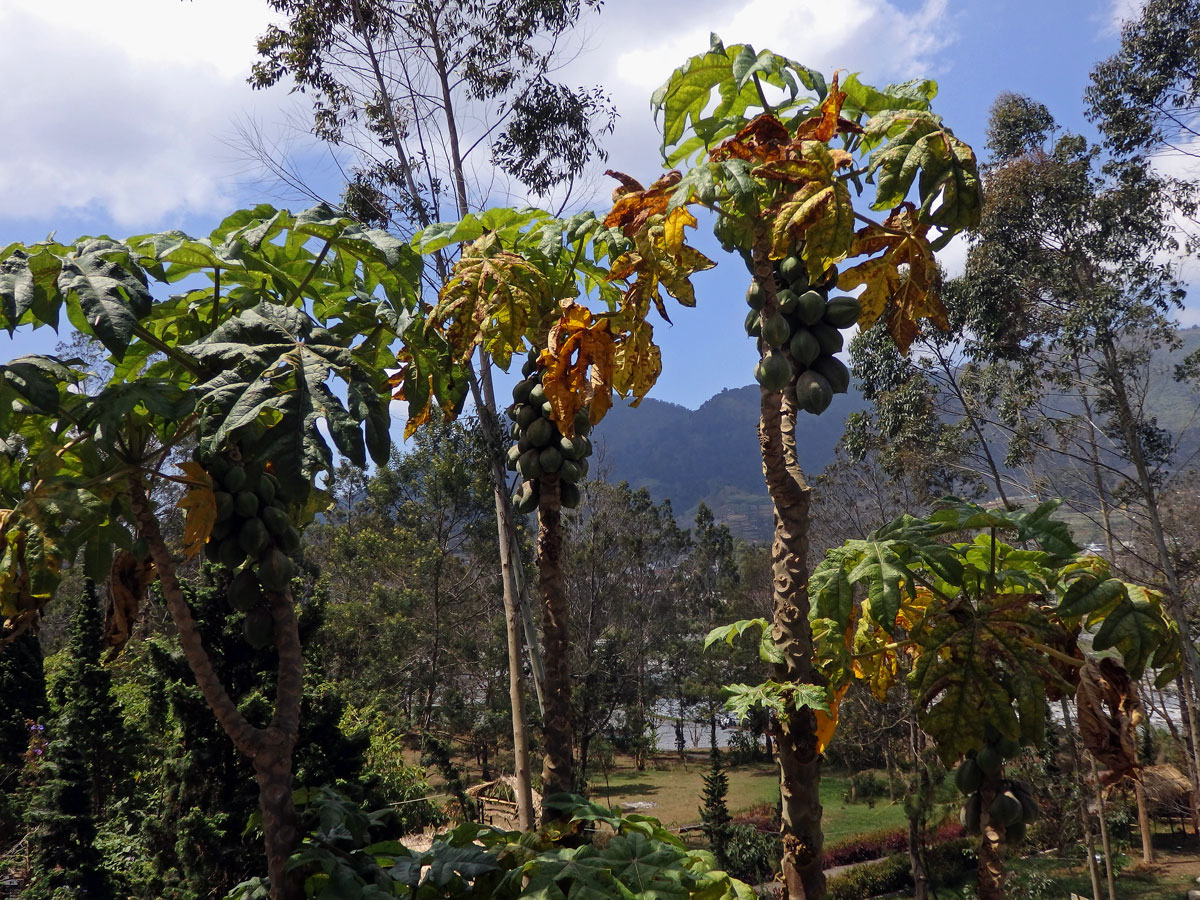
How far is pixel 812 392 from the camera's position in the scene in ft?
Answer: 7.82

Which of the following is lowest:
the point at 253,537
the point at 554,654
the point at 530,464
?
the point at 554,654

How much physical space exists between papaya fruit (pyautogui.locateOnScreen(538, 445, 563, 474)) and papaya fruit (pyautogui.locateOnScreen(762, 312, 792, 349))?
1094 mm

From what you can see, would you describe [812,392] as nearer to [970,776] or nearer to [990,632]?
[990,632]

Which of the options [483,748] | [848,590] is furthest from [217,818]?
[483,748]

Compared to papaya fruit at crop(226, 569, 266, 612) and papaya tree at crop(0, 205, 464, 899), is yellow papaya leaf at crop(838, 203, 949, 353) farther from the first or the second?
papaya fruit at crop(226, 569, 266, 612)

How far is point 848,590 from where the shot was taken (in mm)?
2223

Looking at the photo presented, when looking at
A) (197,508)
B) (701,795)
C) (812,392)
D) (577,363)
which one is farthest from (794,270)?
(701,795)

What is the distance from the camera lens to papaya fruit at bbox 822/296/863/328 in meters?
2.46

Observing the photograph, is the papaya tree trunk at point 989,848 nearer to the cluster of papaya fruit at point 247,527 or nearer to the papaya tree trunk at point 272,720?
the papaya tree trunk at point 272,720

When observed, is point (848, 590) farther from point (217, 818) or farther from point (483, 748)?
point (483, 748)

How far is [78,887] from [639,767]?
21.8 metres

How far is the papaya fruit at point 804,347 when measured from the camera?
8.00 feet

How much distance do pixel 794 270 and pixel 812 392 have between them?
435 mm

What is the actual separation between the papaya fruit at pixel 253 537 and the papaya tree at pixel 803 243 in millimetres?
1509
